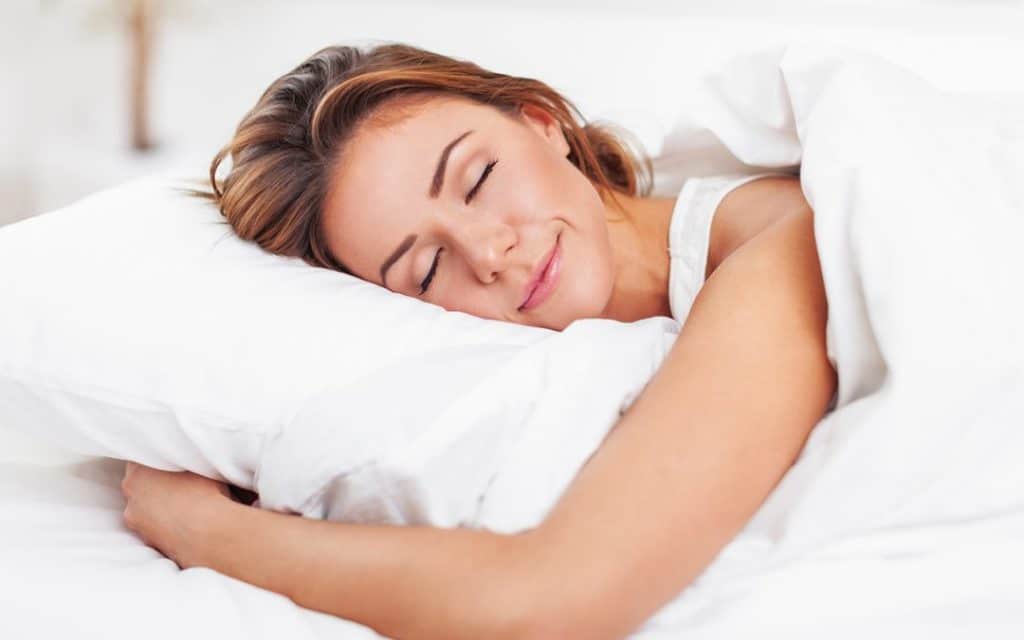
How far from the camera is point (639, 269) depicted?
4.16ft

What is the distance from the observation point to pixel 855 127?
0.97 metres

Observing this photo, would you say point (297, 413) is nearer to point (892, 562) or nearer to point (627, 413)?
point (627, 413)

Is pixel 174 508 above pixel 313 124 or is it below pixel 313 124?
below

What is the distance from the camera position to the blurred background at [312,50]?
7.42ft

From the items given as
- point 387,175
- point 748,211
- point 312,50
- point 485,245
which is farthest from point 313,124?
point 312,50

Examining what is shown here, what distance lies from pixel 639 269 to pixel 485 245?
0.24 meters

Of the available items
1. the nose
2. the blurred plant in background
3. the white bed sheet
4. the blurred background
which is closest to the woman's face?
the nose

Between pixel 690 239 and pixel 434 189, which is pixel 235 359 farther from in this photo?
pixel 690 239

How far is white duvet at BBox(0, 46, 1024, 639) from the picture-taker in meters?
0.80

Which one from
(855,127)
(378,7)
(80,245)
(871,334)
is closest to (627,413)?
(871,334)

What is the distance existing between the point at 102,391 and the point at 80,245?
0.19 m

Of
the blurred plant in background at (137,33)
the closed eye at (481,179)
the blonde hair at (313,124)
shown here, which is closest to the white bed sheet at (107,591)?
the blonde hair at (313,124)

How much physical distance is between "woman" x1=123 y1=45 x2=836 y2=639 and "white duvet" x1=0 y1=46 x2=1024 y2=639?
1.1 inches

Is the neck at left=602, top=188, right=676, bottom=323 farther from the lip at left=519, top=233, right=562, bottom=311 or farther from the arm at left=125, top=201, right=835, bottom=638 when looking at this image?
the arm at left=125, top=201, right=835, bottom=638
